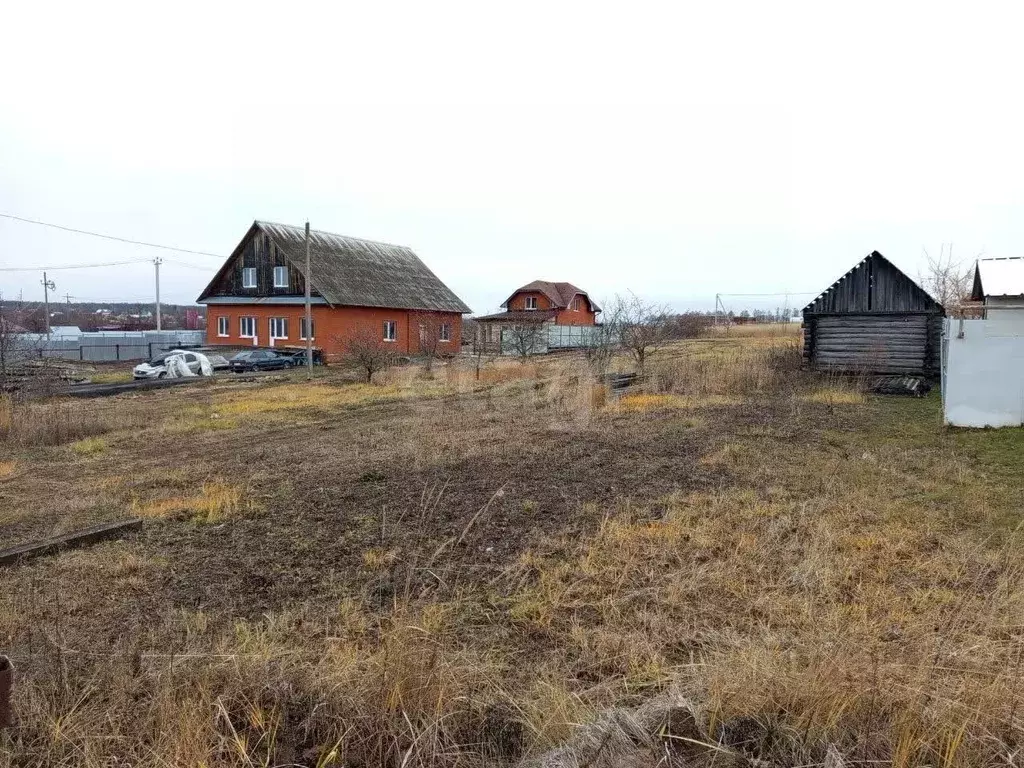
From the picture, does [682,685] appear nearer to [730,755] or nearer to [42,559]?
[730,755]

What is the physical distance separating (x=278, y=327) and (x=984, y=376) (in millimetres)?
32328

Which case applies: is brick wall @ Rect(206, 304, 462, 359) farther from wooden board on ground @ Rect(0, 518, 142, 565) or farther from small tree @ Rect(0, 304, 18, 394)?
wooden board on ground @ Rect(0, 518, 142, 565)

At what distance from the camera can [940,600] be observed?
488cm

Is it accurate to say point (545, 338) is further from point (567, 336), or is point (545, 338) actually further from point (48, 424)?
point (48, 424)

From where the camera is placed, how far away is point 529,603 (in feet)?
16.3

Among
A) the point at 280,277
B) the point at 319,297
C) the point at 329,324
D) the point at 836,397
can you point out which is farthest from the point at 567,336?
the point at 836,397

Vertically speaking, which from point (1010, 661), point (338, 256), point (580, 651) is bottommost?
point (580, 651)

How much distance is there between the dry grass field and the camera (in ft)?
9.63

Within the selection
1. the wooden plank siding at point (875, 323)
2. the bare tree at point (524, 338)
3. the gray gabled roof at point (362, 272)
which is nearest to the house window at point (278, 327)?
the gray gabled roof at point (362, 272)

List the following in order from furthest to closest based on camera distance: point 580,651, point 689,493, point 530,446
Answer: point 530,446, point 689,493, point 580,651

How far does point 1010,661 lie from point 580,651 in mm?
2169

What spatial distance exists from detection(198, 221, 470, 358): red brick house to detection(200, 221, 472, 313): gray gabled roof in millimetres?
55

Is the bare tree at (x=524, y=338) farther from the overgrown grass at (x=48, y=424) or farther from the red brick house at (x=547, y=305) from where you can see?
the overgrown grass at (x=48, y=424)

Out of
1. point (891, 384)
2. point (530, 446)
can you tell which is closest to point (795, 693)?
point (530, 446)
